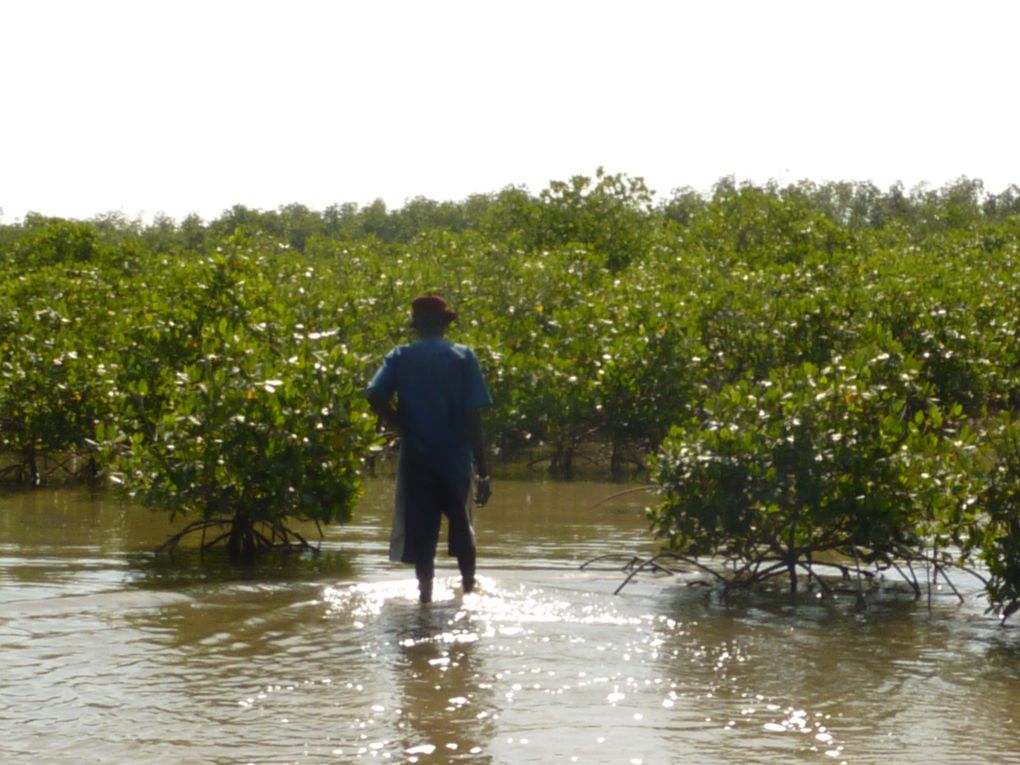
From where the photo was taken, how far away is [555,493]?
14.6 meters

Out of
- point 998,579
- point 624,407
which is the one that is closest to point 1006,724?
point 998,579

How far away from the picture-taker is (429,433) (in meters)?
7.95

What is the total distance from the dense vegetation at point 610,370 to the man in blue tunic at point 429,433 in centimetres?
129

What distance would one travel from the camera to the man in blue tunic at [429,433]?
7945mm

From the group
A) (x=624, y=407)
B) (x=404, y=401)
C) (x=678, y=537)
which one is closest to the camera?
(x=404, y=401)

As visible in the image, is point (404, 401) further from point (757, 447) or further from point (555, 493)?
point (555, 493)

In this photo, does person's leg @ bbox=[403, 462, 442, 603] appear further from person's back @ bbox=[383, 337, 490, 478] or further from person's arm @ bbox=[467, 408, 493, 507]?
person's arm @ bbox=[467, 408, 493, 507]

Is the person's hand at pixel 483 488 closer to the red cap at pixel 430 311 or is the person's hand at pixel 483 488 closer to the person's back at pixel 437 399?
the person's back at pixel 437 399

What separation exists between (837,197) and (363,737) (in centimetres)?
6750

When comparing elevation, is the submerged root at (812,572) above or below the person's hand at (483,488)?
below

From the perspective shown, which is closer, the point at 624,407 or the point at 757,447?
the point at 757,447

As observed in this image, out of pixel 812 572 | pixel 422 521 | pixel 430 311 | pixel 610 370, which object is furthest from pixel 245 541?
pixel 610 370

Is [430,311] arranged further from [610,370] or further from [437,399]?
[610,370]

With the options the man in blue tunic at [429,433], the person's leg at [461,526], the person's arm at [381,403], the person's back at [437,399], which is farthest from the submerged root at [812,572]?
the person's arm at [381,403]
